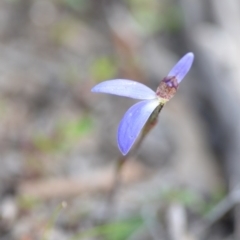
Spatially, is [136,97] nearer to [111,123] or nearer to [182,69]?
[182,69]

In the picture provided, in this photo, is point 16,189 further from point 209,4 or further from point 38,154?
point 209,4

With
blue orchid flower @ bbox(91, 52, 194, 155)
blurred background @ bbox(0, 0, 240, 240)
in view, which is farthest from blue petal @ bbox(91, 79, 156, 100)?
blurred background @ bbox(0, 0, 240, 240)

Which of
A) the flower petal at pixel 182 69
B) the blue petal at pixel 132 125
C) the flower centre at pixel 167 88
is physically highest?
the flower petal at pixel 182 69

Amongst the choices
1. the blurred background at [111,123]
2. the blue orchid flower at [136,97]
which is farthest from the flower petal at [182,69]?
the blurred background at [111,123]

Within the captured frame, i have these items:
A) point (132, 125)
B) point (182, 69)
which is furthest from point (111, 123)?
point (132, 125)

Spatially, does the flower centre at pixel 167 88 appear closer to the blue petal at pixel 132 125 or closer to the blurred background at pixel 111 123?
the blue petal at pixel 132 125

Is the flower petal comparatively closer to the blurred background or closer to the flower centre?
the flower centre

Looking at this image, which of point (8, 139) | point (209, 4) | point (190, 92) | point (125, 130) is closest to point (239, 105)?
point (190, 92)
